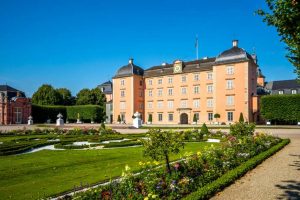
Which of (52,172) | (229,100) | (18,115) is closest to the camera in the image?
(52,172)

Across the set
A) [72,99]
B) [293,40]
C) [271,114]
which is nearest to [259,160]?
[293,40]

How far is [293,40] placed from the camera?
9.14 metres

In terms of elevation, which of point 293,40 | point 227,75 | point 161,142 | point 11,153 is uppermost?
point 227,75

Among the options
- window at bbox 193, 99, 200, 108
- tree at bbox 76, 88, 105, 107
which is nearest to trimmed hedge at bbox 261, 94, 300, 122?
window at bbox 193, 99, 200, 108

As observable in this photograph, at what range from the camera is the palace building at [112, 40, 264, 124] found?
144 ft

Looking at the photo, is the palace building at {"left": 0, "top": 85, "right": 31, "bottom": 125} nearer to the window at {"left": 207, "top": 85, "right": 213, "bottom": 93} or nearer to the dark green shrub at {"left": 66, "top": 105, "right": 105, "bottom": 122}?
the dark green shrub at {"left": 66, "top": 105, "right": 105, "bottom": 122}

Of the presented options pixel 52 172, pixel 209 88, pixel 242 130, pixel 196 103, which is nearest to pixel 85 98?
pixel 196 103

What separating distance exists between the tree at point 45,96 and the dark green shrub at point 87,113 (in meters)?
9.34

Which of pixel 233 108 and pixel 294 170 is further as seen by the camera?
pixel 233 108

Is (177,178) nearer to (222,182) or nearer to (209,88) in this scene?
(222,182)

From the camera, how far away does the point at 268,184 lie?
719 cm

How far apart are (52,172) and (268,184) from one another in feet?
20.9

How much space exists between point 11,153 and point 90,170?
6.10 metres

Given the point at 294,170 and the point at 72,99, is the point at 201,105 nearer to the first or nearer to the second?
the point at 294,170
